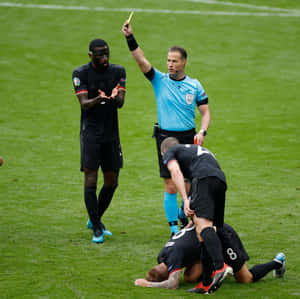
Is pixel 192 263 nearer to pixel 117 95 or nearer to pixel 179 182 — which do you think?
pixel 179 182

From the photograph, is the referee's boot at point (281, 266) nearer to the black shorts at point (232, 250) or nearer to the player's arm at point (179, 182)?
the black shorts at point (232, 250)

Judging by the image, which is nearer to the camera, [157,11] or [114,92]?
[114,92]

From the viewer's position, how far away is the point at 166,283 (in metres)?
6.23

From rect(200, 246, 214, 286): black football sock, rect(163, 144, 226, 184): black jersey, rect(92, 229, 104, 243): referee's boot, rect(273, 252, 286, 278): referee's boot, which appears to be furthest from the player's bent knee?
rect(92, 229, 104, 243): referee's boot

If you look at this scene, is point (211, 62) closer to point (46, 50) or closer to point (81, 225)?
point (46, 50)

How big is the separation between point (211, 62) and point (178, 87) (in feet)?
49.7

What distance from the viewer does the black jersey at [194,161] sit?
634 centimetres

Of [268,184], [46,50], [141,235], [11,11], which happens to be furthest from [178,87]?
[11,11]

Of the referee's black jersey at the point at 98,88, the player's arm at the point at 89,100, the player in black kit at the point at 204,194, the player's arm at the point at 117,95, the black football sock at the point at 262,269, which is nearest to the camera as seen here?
the player in black kit at the point at 204,194

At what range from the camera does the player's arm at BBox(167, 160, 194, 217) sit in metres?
6.26

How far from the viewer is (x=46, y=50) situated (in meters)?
23.8

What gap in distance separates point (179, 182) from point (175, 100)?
196cm

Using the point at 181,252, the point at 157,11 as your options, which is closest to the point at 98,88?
the point at 181,252

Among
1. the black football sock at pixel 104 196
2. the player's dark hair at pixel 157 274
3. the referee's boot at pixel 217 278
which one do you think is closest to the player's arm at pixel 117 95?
the black football sock at pixel 104 196
